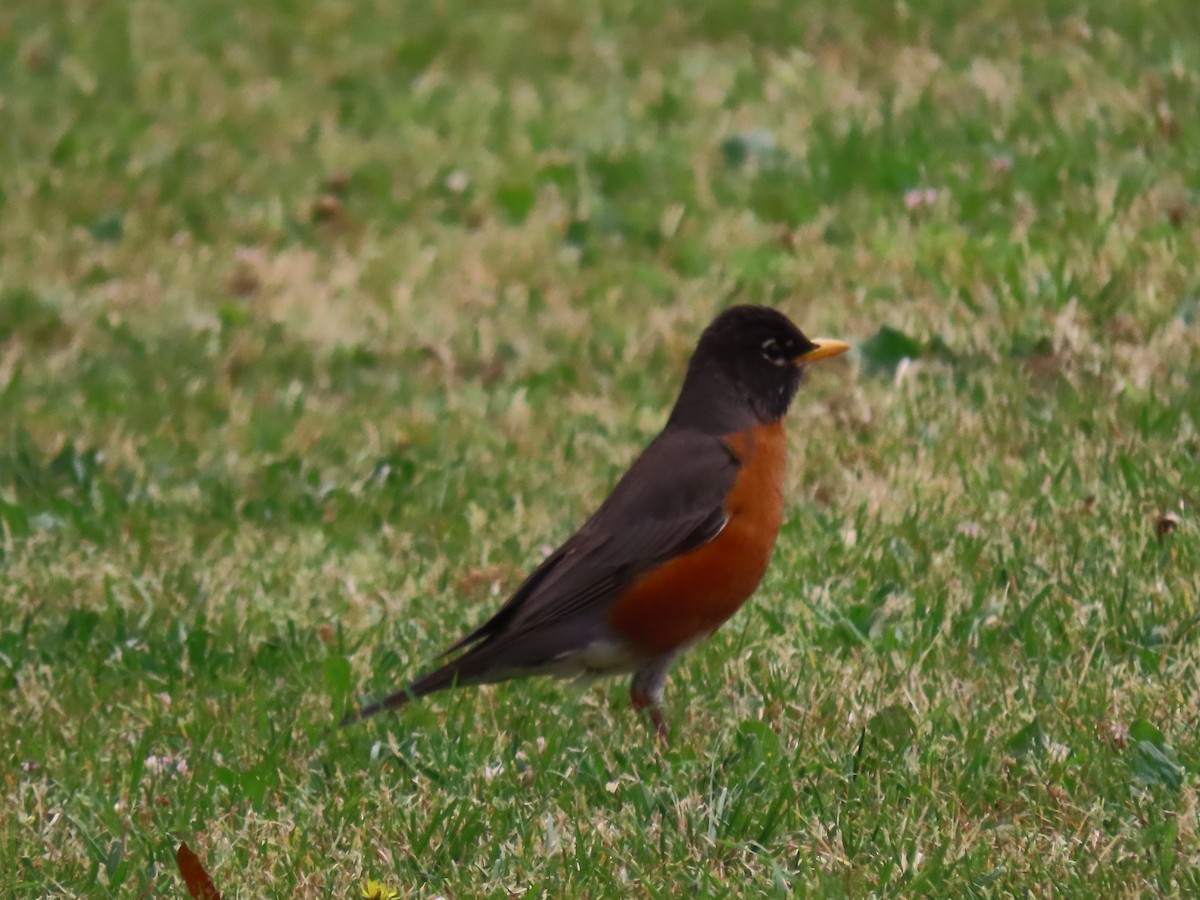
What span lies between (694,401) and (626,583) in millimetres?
609

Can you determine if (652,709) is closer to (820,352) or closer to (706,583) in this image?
(706,583)

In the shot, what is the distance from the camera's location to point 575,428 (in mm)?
7586

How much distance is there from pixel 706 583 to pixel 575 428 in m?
2.61

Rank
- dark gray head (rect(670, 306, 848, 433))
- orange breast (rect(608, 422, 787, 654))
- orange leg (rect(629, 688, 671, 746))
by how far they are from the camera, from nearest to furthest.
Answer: orange leg (rect(629, 688, 671, 746)) → orange breast (rect(608, 422, 787, 654)) → dark gray head (rect(670, 306, 848, 433))

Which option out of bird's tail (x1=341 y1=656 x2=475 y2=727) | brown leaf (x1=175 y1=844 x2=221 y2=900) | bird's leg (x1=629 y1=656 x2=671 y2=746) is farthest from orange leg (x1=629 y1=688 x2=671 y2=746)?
brown leaf (x1=175 y1=844 x2=221 y2=900)

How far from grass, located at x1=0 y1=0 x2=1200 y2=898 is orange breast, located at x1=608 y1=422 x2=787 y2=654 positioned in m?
0.21

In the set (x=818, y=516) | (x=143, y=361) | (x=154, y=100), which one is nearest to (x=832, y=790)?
(x=818, y=516)

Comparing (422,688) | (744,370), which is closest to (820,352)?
(744,370)

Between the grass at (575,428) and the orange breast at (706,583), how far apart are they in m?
0.21

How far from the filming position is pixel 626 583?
17.0ft

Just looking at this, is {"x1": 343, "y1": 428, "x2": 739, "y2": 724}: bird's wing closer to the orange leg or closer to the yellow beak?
the orange leg

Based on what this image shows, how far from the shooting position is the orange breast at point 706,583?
5.03 metres

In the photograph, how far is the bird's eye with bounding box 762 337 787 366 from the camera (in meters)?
5.57

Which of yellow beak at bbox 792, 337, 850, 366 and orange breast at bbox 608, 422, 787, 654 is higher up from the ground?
yellow beak at bbox 792, 337, 850, 366
